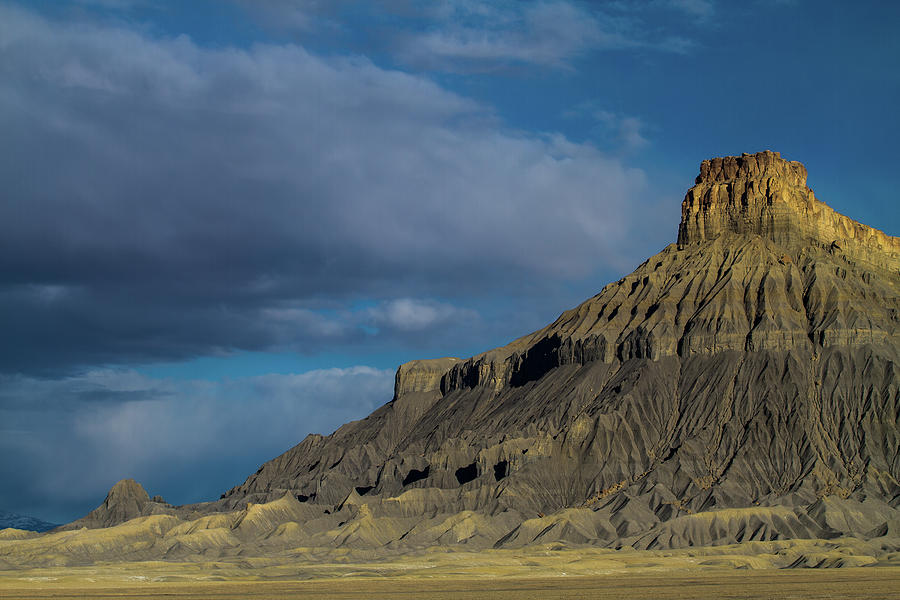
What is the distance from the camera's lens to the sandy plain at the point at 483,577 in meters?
111

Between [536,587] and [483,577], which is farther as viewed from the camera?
[483,577]

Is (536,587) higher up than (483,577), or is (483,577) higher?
(483,577)

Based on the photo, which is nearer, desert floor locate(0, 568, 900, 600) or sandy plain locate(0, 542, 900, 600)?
desert floor locate(0, 568, 900, 600)

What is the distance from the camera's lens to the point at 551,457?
193000mm

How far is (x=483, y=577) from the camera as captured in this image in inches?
5177

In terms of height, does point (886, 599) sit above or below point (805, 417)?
below

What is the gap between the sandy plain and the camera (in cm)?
11100

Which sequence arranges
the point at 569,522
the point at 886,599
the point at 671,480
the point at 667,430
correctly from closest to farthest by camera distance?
the point at 886,599 < the point at 569,522 < the point at 671,480 < the point at 667,430

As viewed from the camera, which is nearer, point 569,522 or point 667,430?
point 569,522

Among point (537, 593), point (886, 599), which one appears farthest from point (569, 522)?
point (886, 599)

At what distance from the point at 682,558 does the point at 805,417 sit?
155 feet

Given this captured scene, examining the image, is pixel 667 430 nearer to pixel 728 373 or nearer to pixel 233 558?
pixel 728 373

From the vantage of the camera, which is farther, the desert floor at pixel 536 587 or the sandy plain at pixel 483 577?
the sandy plain at pixel 483 577

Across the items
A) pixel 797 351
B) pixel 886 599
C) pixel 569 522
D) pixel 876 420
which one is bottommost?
pixel 886 599
